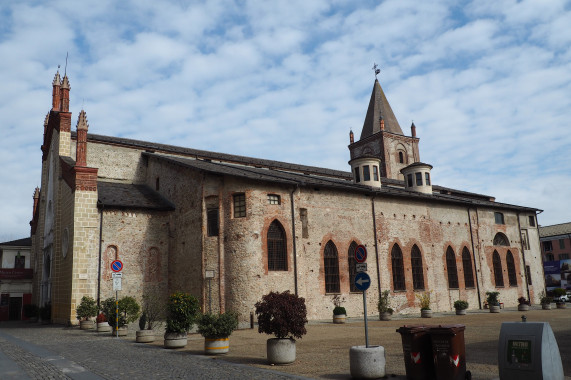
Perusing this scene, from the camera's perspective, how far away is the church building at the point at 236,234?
24.3 m

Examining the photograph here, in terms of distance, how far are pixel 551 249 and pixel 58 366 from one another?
75163mm

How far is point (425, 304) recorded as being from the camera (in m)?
28.2

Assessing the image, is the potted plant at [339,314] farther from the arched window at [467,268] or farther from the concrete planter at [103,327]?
the arched window at [467,268]

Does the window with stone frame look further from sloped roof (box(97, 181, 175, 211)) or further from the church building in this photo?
sloped roof (box(97, 181, 175, 211))

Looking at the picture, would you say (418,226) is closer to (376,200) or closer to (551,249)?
(376,200)

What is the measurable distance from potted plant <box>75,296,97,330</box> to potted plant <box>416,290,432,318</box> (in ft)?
61.7

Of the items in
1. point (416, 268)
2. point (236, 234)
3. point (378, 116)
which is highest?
point (378, 116)

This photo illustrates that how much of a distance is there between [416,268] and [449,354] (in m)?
24.2

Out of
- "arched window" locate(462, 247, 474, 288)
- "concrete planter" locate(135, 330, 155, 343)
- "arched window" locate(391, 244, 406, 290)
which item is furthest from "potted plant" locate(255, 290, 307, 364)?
"arched window" locate(462, 247, 474, 288)

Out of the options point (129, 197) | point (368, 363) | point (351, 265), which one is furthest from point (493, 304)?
point (129, 197)

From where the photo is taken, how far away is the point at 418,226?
32.2 metres

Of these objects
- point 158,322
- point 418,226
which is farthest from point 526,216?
point 158,322

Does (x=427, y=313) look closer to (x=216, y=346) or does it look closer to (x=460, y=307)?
(x=460, y=307)

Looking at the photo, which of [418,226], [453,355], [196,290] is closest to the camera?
[453,355]
